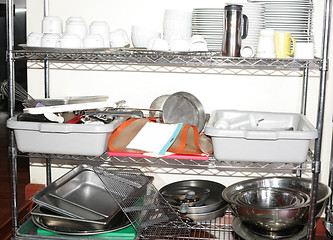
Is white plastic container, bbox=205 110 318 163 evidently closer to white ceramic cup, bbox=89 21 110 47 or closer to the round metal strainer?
the round metal strainer

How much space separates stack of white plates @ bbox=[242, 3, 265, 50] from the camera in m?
1.95

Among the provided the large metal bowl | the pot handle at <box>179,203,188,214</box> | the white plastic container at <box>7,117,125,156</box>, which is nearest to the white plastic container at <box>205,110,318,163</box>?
the large metal bowl

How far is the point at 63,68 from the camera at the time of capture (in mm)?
2322

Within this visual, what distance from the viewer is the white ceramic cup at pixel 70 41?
189 centimetres

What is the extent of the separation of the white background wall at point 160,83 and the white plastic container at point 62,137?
435 mm

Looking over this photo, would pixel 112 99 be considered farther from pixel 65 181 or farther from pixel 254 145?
pixel 254 145

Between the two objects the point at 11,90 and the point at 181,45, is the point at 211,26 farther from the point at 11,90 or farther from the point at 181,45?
the point at 11,90

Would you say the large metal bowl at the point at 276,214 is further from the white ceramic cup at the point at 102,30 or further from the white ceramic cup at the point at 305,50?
the white ceramic cup at the point at 102,30

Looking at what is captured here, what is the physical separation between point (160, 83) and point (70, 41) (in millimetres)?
535

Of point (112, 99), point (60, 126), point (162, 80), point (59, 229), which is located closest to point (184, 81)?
point (162, 80)

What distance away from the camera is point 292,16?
1.93m

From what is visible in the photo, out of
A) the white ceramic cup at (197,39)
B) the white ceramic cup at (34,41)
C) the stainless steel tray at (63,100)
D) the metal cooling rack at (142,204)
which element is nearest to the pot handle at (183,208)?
the metal cooling rack at (142,204)

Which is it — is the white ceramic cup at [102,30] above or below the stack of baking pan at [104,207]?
above

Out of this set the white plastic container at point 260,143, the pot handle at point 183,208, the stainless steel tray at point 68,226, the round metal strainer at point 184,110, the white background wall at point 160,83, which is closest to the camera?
the white plastic container at point 260,143
